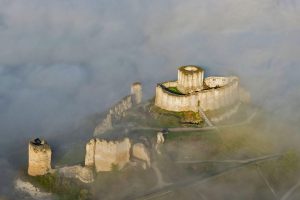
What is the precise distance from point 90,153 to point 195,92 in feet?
80.1

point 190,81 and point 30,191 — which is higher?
point 190,81

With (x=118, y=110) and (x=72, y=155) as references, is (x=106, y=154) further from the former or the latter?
(x=118, y=110)

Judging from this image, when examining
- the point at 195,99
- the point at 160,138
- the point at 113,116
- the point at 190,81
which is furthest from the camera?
the point at 190,81

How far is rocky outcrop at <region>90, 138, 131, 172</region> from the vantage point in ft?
409

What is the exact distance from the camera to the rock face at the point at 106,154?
409 ft

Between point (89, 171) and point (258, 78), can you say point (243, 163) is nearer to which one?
point (89, 171)

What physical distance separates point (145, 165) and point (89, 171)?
25.5 ft

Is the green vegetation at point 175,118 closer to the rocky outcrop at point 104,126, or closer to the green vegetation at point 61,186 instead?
the rocky outcrop at point 104,126

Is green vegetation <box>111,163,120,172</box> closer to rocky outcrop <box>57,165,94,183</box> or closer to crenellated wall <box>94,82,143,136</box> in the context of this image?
rocky outcrop <box>57,165,94,183</box>

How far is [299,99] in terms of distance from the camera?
158 m

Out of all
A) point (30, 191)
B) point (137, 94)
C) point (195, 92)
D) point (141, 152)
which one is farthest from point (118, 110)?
point (30, 191)

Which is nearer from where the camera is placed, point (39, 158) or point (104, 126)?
point (39, 158)

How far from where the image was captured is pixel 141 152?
12788 centimetres

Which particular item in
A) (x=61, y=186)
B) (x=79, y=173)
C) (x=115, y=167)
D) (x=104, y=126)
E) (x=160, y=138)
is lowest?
(x=61, y=186)
